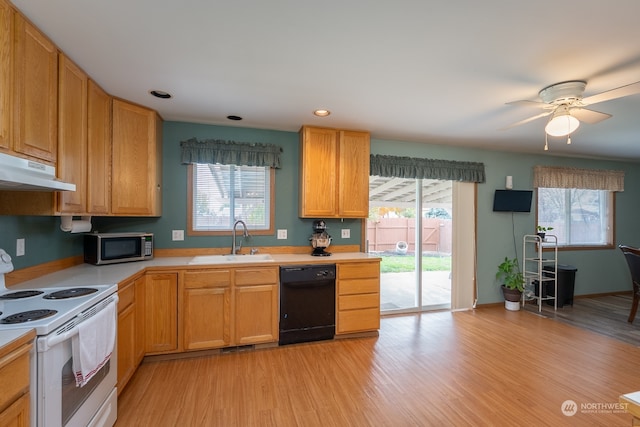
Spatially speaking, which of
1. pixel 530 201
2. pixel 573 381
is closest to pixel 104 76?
pixel 573 381

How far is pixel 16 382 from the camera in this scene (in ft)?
3.66

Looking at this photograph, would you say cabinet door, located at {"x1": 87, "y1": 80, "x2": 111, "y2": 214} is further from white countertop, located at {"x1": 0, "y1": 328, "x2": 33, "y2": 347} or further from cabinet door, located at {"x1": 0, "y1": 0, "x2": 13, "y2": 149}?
white countertop, located at {"x1": 0, "y1": 328, "x2": 33, "y2": 347}

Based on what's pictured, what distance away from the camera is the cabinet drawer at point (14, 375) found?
1.04m

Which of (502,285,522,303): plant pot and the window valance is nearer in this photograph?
(502,285,522,303): plant pot

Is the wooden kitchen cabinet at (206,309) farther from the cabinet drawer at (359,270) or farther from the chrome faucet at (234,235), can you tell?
the cabinet drawer at (359,270)

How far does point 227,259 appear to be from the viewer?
125 inches

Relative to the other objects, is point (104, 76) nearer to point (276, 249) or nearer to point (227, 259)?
point (227, 259)

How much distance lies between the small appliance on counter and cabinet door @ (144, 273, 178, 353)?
1477 mm

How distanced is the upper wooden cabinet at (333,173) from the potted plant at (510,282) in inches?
99.5

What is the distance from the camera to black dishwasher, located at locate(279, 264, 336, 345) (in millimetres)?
2945

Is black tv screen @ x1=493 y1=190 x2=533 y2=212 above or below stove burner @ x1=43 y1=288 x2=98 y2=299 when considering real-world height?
above

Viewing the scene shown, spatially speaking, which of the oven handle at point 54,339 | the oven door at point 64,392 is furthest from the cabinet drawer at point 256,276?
the oven handle at point 54,339

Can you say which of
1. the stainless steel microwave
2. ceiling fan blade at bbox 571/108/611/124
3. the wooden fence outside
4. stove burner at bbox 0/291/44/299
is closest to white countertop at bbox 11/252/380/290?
the stainless steel microwave

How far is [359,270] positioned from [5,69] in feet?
9.83
